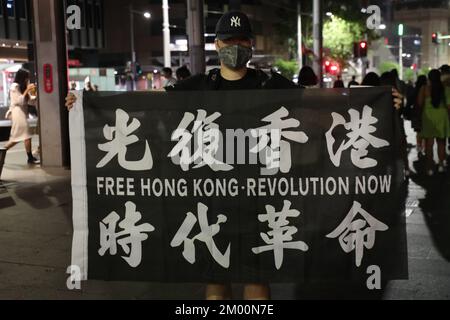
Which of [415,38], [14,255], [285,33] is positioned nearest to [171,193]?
[14,255]

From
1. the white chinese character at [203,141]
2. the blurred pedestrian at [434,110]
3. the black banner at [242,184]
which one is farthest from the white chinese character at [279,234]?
the blurred pedestrian at [434,110]

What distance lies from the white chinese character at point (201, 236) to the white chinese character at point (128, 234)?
0.61ft

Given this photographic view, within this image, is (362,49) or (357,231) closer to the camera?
(357,231)

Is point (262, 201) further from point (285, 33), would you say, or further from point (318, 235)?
point (285, 33)

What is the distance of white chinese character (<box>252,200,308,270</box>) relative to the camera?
144 inches

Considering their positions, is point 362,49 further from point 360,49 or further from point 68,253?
point 68,253

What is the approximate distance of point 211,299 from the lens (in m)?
3.82

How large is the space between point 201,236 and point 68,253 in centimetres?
242

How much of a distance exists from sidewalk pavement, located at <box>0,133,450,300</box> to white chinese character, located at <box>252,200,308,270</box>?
1063mm

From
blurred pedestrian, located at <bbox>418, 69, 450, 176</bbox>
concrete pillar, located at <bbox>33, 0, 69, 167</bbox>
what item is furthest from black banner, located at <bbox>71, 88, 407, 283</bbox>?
concrete pillar, located at <bbox>33, 0, 69, 167</bbox>

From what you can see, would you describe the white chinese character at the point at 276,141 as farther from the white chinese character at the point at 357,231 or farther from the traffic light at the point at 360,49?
the traffic light at the point at 360,49

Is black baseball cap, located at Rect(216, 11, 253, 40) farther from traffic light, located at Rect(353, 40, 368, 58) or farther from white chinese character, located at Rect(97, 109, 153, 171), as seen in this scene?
traffic light, located at Rect(353, 40, 368, 58)

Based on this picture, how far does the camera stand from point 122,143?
3736 mm

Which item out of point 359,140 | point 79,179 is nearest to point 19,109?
point 79,179
